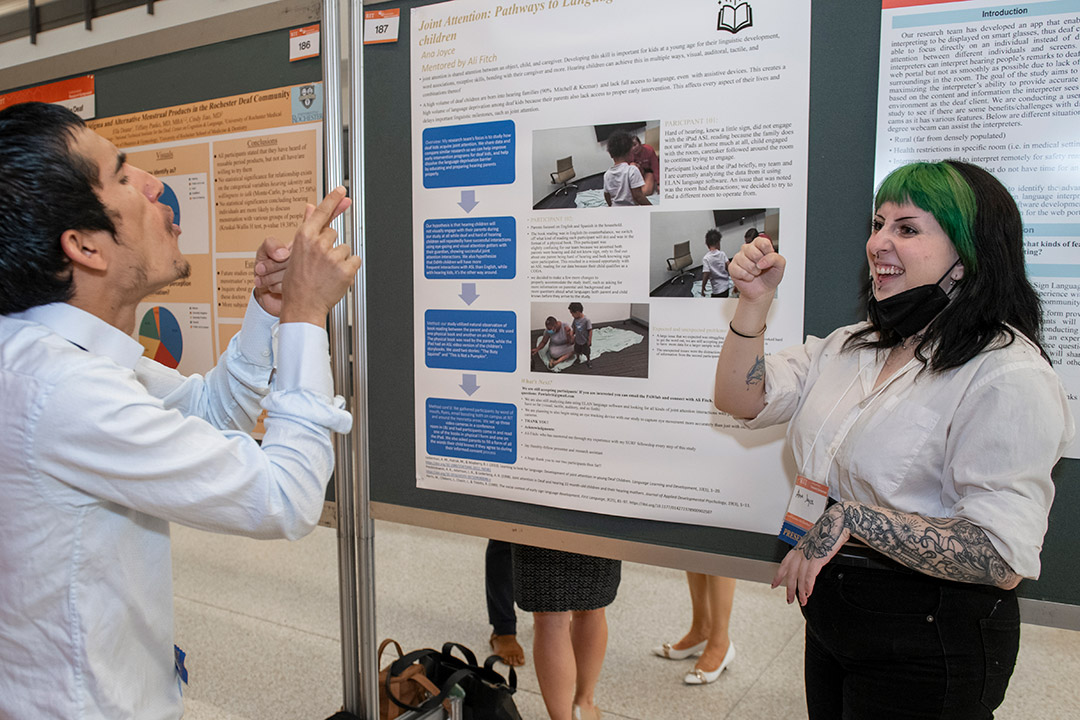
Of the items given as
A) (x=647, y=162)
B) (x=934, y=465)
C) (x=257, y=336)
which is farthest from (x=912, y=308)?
(x=257, y=336)

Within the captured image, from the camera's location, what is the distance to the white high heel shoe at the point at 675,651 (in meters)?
2.81

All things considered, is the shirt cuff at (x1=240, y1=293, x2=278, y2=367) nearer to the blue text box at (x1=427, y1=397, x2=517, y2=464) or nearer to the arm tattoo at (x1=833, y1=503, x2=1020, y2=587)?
the blue text box at (x1=427, y1=397, x2=517, y2=464)

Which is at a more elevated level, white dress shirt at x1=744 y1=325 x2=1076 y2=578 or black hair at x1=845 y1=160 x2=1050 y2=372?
black hair at x1=845 y1=160 x2=1050 y2=372

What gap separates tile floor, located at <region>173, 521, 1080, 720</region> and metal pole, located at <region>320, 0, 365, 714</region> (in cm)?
77

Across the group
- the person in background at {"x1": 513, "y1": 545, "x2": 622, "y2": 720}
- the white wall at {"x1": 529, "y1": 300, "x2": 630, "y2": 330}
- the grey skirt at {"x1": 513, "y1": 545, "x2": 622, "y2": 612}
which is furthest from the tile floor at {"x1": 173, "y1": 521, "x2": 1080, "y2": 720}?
the white wall at {"x1": 529, "y1": 300, "x2": 630, "y2": 330}

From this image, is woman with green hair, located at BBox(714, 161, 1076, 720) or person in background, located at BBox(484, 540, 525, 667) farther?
person in background, located at BBox(484, 540, 525, 667)

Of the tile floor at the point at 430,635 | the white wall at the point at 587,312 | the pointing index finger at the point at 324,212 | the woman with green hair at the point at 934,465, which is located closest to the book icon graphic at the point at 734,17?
the woman with green hair at the point at 934,465

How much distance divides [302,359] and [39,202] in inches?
15.4

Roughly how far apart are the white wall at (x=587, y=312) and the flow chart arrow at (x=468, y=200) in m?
0.30

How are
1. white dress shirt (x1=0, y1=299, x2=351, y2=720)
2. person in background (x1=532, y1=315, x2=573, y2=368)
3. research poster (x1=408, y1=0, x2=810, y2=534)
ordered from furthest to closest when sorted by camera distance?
person in background (x1=532, y1=315, x2=573, y2=368) → research poster (x1=408, y1=0, x2=810, y2=534) → white dress shirt (x1=0, y1=299, x2=351, y2=720)

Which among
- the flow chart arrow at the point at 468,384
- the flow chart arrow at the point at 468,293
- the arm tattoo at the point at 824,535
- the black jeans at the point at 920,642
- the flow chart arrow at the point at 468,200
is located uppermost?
the flow chart arrow at the point at 468,200

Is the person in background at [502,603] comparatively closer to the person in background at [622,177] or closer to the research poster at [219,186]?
the research poster at [219,186]

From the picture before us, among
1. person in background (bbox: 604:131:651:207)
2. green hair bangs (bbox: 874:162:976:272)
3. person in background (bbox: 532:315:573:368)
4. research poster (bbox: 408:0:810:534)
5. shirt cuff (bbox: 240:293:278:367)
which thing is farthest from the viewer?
person in background (bbox: 532:315:573:368)

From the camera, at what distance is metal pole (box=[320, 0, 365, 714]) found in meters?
1.79
